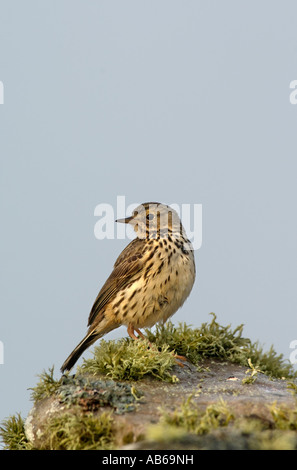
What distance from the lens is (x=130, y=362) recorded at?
6.32 metres

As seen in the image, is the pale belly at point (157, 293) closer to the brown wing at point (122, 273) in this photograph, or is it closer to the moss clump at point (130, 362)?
the brown wing at point (122, 273)

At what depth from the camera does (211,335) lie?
738cm

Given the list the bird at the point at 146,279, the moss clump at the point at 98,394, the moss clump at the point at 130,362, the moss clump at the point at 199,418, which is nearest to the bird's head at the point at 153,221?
the bird at the point at 146,279

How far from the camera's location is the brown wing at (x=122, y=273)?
7594 millimetres

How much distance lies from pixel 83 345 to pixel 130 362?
1.65 metres

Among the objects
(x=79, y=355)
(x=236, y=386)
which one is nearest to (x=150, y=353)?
(x=236, y=386)

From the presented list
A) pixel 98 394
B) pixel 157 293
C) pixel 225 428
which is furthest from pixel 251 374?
pixel 225 428

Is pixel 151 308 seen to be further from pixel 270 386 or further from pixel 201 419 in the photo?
pixel 201 419

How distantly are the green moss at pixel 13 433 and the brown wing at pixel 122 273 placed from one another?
5.76 feet

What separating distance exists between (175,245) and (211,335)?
107cm

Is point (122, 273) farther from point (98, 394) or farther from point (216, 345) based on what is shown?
point (98, 394)

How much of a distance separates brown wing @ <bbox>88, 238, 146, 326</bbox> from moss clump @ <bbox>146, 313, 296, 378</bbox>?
622 millimetres

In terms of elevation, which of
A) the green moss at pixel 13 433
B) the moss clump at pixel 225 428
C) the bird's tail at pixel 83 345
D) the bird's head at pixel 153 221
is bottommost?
the green moss at pixel 13 433

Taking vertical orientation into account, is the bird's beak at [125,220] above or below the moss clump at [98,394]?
above
